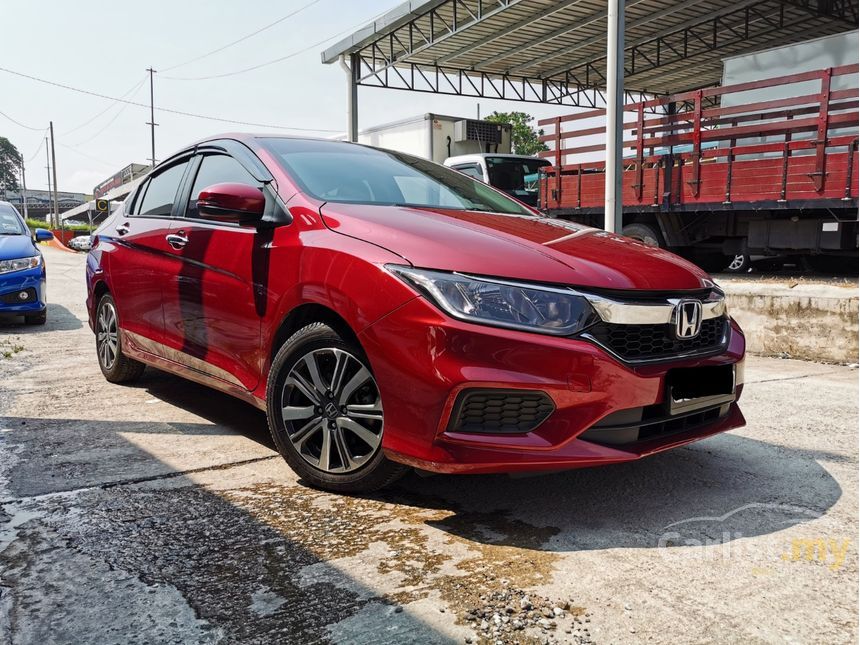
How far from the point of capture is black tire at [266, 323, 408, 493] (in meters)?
2.72

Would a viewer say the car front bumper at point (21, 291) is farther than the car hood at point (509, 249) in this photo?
Yes

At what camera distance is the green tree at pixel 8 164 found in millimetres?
126438

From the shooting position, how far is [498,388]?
7.89 feet

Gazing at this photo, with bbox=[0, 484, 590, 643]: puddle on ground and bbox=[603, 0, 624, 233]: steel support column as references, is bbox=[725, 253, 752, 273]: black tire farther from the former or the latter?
bbox=[0, 484, 590, 643]: puddle on ground

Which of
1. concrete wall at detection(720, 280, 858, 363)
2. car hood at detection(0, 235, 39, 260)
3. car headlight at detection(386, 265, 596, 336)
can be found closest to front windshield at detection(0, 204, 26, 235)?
car hood at detection(0, 235, 39, 260)

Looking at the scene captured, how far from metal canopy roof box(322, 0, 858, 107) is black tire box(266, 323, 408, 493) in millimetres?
14335

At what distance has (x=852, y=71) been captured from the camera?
7305 mm

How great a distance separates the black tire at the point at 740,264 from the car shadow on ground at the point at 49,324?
29.6 ft

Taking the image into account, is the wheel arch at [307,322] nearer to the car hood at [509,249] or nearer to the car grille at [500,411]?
the car hood at [509,249]

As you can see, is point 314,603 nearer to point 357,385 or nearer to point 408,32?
point 357,385

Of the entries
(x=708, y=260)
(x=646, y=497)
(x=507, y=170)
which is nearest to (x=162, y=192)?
(x=646, y=497)

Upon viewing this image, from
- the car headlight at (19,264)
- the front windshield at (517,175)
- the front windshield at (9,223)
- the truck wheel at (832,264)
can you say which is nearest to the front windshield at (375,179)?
the car headlight at (19,264)

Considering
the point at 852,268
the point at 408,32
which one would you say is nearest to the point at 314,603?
the point at 852,268

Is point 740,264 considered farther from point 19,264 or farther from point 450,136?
point 19,264
